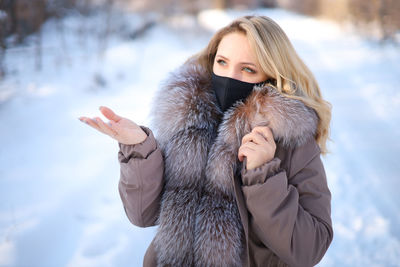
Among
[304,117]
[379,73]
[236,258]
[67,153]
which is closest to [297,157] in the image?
[304,117]

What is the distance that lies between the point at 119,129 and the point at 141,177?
0.94 feet

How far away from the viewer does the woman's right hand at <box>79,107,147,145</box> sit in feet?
3.77

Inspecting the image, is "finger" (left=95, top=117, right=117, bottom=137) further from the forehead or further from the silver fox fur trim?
the forehead

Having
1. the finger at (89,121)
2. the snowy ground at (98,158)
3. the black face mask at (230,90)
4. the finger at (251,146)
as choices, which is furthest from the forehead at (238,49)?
the snowy ground at (98,158)

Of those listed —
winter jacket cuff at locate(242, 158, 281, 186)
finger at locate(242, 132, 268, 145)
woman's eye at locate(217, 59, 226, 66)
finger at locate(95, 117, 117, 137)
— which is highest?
woman's eye at locate(217, 59, 226, 66)

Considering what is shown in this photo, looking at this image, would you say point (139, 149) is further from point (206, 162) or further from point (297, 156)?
point (297, 156)

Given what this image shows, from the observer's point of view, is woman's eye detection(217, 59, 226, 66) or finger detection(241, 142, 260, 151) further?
woman's eye detection(217, 59, 226, 66)

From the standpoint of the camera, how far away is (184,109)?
5.01 ft

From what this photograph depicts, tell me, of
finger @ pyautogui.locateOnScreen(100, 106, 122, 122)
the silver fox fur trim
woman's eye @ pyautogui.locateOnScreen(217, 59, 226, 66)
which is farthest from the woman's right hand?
woman's eye @ pyautogui.locateOnScreen(217, 59, 226, 66)

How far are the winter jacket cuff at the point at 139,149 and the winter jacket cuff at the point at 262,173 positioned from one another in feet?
1.66

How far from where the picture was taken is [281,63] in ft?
5.12

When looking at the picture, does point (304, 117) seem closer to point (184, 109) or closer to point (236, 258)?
point (184, 109)

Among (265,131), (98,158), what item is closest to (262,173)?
(265,131)

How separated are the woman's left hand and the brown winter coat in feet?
0.12
